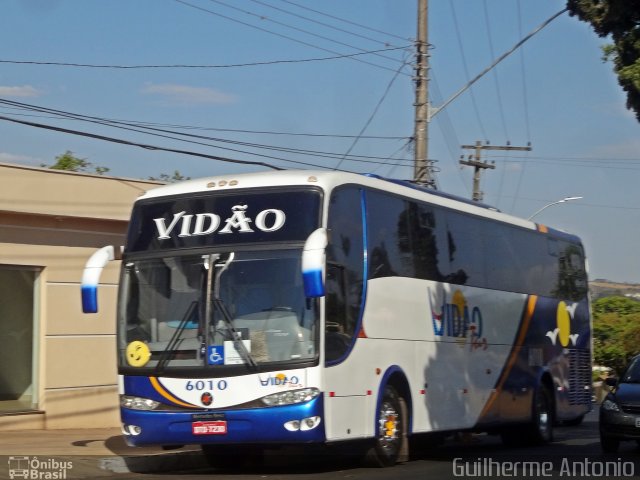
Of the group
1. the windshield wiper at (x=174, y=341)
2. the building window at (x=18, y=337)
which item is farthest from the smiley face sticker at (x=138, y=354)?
the building window at (x=18, y=337)

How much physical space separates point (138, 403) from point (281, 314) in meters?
2.16

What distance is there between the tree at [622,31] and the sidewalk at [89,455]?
7.65 meters

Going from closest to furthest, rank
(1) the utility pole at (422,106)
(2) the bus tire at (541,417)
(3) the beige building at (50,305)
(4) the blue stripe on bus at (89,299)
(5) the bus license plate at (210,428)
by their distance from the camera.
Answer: (5) the bus license plate at (210,428)
(4) the blue stripe on bus at (89,299)
(3) the beige building at (50,305)
(2) the bus tire at (541,417)
(1) the utility pole at (422,106)

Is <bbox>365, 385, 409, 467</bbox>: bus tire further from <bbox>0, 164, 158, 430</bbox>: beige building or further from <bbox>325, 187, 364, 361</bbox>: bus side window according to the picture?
<bbox>0, 164, 158, 430</bbox>: beige building

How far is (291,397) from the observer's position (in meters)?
12.4

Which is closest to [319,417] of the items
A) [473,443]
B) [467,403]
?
[467,403]

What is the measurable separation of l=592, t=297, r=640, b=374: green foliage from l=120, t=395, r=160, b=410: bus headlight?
104 feet

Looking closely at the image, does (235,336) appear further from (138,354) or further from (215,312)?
(138,354)

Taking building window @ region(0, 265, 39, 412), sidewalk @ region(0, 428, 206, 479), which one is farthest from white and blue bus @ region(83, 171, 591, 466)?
building window @ region(0, 265, 39, 412)

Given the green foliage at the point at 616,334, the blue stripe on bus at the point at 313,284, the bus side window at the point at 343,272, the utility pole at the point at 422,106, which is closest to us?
the blue stripe on bus at the point at 313,284

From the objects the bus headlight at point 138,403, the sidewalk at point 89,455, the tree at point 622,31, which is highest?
the tree at point 622,31

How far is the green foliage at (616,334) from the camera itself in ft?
141

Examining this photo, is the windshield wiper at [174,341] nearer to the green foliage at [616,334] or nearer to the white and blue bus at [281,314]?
the white and blue bus at [281,314]

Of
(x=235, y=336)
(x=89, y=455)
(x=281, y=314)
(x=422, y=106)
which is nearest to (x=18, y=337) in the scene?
(x=89, y=455)
